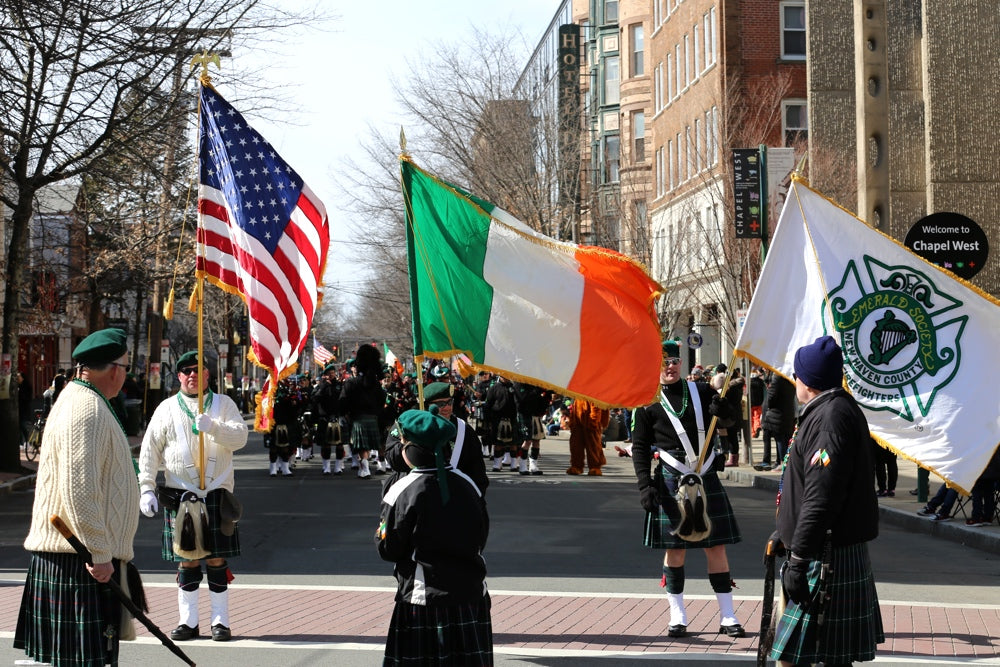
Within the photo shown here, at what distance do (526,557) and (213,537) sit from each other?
4691 millimetres

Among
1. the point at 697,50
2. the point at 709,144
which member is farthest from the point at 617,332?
the point at 697,50

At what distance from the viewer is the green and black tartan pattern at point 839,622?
6242 mm

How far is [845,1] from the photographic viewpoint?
113 ft

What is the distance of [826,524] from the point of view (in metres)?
6.05

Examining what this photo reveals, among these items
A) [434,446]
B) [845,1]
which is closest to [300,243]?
[434,446]

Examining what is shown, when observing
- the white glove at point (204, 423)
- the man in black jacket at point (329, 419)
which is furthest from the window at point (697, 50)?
the white glove at point (204, 423)

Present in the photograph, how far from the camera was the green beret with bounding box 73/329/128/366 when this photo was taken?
598cm

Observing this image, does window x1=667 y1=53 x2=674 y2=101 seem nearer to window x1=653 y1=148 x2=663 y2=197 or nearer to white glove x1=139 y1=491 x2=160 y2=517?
window x1=653 y1=148 x2=663 y2=197

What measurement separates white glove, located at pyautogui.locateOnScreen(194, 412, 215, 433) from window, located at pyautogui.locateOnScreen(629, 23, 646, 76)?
45.4 meters

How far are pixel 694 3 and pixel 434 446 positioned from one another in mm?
40131

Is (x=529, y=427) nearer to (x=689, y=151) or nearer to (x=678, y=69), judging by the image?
(x=689, y=151)

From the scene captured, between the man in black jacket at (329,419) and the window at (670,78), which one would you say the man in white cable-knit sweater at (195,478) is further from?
the window at (670,78)

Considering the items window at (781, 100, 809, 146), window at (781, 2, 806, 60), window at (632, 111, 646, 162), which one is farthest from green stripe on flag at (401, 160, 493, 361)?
window at (632, 111, 646, 162)

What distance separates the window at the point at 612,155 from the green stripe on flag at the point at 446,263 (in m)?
43.9
